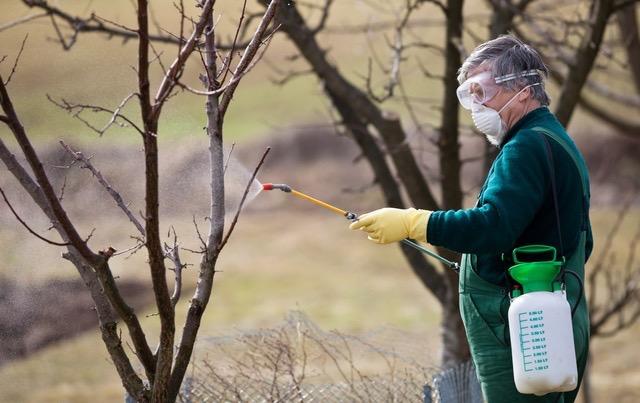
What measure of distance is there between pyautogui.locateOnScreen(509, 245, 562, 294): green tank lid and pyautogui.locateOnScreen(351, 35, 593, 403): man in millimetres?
47

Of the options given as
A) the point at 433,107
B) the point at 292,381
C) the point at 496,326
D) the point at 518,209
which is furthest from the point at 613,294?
the point at 518,209

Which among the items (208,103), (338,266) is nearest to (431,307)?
(338,266)

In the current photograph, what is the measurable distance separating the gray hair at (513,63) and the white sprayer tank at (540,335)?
1.79 ft

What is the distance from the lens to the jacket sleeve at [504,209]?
2.80 meters

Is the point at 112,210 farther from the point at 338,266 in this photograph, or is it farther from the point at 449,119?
the point at 449,119

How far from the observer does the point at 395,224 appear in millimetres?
3006

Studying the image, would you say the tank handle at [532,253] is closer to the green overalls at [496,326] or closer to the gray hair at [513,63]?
the green overalls at [496,326]

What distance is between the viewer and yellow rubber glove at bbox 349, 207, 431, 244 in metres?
2.93

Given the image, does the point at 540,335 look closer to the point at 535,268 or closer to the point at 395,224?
the point at 535,268

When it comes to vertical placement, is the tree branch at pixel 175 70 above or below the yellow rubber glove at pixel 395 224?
above

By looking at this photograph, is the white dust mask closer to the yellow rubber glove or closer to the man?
the man

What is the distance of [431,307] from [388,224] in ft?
55.8

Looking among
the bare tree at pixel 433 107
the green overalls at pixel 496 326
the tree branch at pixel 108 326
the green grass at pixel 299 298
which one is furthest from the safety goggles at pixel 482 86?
the green grass at pixel 299 298

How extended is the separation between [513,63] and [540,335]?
2.67ft
